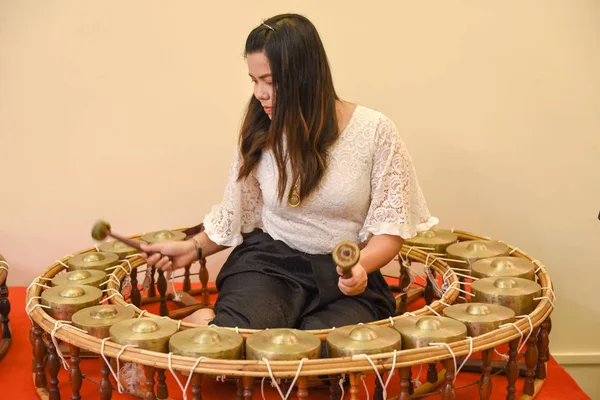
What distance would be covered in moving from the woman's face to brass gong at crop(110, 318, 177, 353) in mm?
572

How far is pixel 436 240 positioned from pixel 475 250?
0.16 meters

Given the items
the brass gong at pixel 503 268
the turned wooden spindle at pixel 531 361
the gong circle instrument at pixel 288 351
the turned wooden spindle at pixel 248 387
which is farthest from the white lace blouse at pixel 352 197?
the turned wooden spindle at pixel 248 387

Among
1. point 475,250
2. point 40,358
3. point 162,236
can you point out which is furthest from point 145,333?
point 475,250

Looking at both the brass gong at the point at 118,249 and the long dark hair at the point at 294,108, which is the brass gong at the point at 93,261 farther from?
the long dark hair at the point at 294,108

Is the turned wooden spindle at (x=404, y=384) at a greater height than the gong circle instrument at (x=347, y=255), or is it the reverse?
the gong circle instrument at (x=347, y=255)

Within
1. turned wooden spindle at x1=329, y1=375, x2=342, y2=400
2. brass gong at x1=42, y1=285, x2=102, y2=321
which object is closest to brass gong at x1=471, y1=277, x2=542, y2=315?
turned wooden spindle at x1=329, y1=375, x2=342, y2=400

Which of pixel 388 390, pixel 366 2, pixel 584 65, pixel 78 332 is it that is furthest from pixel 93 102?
pixel 584 65

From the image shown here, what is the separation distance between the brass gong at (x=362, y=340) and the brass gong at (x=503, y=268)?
471mm

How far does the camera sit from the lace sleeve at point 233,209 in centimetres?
210

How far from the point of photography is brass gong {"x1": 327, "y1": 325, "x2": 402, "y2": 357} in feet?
4.99

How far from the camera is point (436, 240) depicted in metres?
2.30

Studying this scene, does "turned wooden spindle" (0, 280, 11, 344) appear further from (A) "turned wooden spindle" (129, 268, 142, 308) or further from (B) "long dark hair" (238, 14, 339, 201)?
(B) "long dark hair" (238, 14, 339, 201)

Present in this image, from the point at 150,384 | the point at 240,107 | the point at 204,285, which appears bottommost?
the point at 204,285

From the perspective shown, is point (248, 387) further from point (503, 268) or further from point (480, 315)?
point (503, 268)
